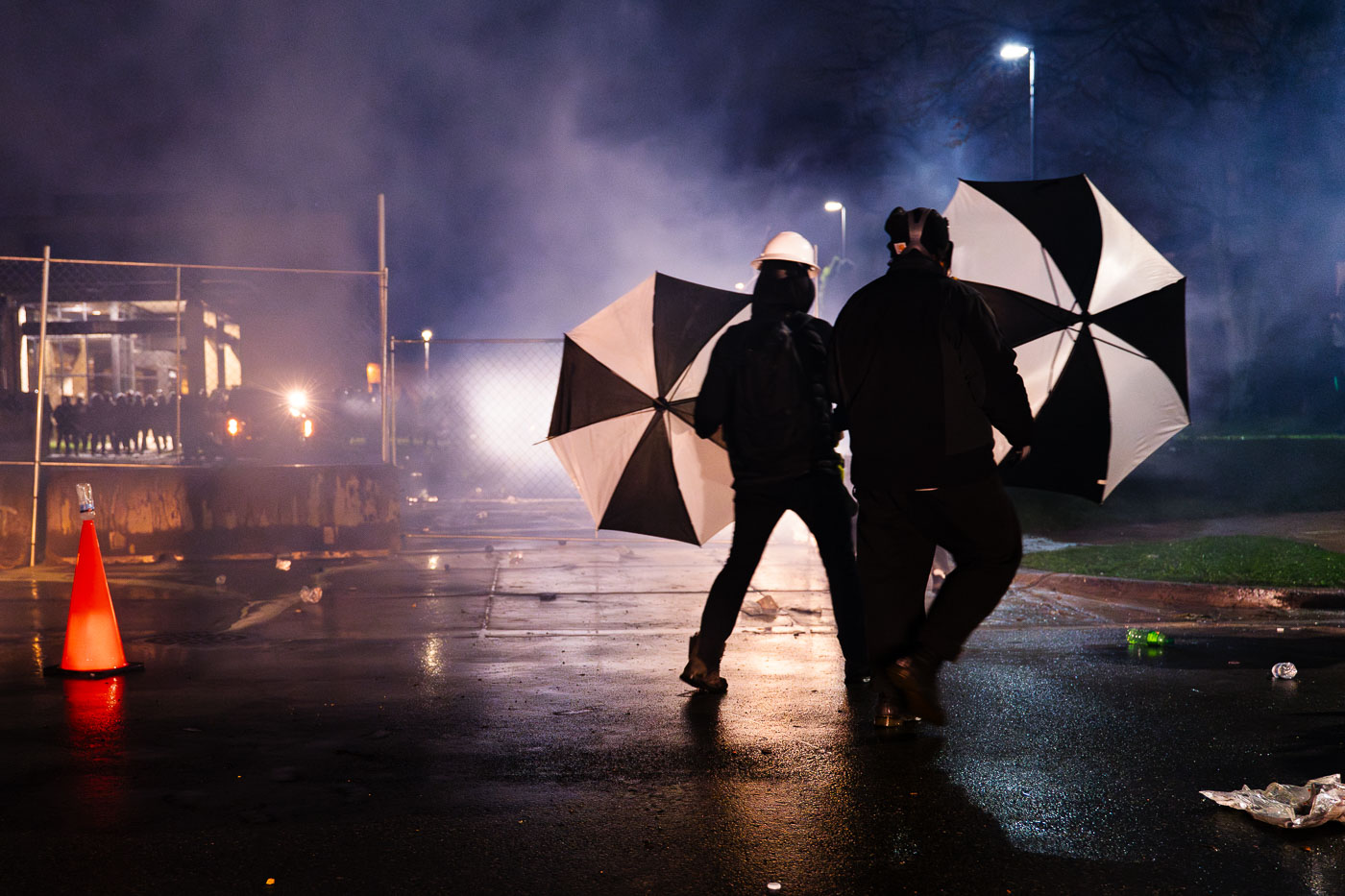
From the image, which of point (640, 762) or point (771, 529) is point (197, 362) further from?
point (640, 762)

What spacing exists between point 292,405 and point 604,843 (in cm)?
1776

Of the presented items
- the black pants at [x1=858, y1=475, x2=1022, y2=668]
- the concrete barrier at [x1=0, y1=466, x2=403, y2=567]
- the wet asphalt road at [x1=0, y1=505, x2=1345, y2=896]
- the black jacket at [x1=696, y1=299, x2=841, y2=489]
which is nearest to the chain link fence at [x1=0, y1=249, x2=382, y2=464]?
the concrete barrier at [x1=0, y1=466, x2=403, y2=567]

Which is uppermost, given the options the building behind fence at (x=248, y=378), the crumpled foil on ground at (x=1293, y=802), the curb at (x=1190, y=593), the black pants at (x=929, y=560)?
the building behind fence at (x=248, y=378)

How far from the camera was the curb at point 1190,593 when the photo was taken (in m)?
7.03

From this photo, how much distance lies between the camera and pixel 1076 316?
16.2 feet

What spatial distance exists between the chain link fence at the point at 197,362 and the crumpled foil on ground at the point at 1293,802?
16.0m

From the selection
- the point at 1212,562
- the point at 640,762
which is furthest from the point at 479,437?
the point at 640,762

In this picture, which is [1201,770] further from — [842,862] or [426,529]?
[426,529]

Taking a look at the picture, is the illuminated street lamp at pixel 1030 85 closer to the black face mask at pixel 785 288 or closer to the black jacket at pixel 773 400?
the black face mask at pixel 785 288

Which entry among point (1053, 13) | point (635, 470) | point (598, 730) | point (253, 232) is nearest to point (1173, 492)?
point (1053, 13)

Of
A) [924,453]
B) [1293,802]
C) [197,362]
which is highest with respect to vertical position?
[197,362]

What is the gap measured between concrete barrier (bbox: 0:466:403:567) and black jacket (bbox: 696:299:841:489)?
6.56 meters

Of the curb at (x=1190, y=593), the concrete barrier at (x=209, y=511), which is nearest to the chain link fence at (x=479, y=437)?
the concrete barrier at (x=209, y=511)

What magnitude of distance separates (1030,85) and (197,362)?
1840 cm
